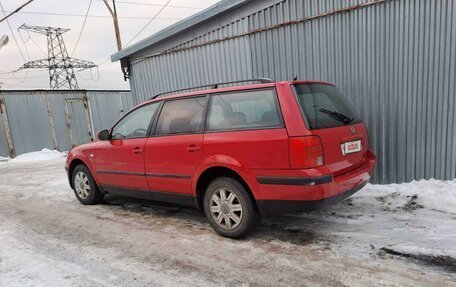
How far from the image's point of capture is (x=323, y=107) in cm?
371

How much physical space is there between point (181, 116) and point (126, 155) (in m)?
1.11

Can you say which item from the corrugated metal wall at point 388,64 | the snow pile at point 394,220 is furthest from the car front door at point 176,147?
the corrugated metal wall at point 388,64

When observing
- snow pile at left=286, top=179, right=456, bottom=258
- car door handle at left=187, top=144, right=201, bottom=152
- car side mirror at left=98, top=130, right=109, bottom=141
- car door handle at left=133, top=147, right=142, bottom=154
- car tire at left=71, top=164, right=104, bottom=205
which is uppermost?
car side mirror at left=98, top=130, right=109, bottom=141

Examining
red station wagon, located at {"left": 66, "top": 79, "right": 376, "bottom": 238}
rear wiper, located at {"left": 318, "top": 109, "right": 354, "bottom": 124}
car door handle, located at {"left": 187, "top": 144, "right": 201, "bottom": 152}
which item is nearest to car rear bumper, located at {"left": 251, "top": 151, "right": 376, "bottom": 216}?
red station wagon, located at {"left": 66, "top": 79, "right": 376, "bottom": 238}

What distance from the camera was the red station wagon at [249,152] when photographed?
3375 millimetres

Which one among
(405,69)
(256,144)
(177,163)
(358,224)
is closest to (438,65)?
(405,69)

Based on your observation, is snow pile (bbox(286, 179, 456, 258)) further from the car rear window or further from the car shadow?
the car rear window

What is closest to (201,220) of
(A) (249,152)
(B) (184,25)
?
(A) (249,152)

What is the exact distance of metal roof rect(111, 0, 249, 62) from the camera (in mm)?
6699

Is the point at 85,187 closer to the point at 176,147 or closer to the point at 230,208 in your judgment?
the point at 176,147

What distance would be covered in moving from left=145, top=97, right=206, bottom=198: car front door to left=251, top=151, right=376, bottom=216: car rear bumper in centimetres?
94

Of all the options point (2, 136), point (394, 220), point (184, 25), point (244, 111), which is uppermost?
point (184, 25)

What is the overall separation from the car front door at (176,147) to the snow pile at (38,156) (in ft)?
35.4

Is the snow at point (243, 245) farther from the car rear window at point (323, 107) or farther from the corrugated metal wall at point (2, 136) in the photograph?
the corrugated metal wall at point (2, 136)
